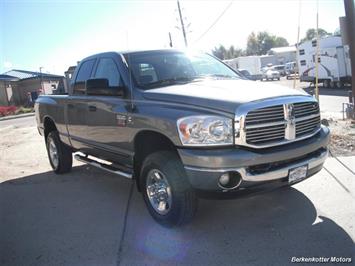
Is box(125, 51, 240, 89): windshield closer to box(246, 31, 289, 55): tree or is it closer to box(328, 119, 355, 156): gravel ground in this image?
box(328, 119, 355, 156): gravel ground

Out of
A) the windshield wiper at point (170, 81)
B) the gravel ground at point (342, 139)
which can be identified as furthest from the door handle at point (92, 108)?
the gravel ground at point (342, 139)

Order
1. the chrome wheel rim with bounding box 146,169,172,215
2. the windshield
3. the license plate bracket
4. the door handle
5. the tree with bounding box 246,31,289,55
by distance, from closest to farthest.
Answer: the license plate bracket, the chrome wheel rim with bounding box 146,169,172,215, the windshield, the door handle, the tree with bounding box 246,31,289,55

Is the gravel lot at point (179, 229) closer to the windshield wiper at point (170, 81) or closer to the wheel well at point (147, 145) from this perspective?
the wheel well at point (147, 145)

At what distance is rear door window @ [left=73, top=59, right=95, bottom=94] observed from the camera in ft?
19.2

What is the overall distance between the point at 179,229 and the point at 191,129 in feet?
4.03

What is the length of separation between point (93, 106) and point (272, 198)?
275 cm

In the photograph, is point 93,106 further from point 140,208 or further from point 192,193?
point 192,193

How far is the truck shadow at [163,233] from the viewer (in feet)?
11.7

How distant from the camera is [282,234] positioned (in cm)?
386

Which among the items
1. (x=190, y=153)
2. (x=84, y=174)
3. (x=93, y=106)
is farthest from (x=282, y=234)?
(x=84, y=174)

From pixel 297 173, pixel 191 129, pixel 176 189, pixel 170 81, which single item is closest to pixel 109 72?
pixel 170 81

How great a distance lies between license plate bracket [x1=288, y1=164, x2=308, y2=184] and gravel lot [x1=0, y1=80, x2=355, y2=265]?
535mm

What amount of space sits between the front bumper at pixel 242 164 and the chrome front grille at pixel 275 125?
0.29ft

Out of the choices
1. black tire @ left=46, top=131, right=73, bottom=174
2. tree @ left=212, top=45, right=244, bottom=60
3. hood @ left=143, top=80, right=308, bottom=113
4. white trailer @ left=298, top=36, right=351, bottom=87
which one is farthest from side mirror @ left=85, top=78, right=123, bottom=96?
tree @ left=212, top=45, right=244, bottom=60
